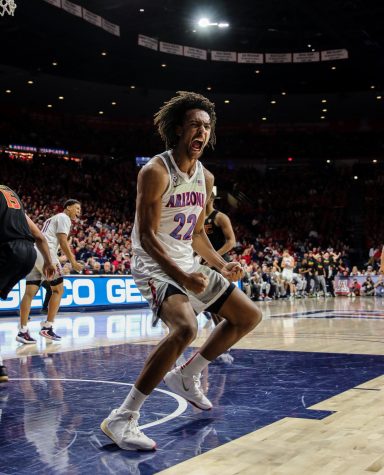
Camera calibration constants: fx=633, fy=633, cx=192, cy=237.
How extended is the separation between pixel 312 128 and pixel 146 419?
113 feet

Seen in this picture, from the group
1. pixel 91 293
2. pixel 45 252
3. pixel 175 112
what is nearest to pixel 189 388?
pixel 175 112

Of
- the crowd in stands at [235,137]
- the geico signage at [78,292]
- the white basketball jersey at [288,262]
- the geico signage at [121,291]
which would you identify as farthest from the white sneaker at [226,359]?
the crowd in stands at [235,137]

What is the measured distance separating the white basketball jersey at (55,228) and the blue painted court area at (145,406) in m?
1.92

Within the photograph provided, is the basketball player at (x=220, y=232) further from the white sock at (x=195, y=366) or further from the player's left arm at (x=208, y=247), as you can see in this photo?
the white sock at (x=195, y=366)

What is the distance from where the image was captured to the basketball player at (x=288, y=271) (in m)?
21.6

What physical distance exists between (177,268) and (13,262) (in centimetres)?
198

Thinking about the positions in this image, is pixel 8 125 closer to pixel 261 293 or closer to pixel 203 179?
pixel 261 293

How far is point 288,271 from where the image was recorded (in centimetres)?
2191

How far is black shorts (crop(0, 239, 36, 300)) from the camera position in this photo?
4.78 m

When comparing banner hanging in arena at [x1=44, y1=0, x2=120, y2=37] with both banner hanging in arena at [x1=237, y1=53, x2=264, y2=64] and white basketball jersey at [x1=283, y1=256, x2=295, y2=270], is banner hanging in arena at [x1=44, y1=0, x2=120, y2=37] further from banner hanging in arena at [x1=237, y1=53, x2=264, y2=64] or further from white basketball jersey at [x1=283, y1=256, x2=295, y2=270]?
white basketball jersey at [x1=283, y1=256, x2=295, y2=270]

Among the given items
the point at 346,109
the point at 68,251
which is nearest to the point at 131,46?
the point at 346,109

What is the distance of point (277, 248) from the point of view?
27625mm

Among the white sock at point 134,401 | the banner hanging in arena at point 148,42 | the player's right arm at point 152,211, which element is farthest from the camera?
the banner hanging in arena at point 148,42

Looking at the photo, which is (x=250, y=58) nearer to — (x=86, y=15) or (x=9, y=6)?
(x=86, y=15)
